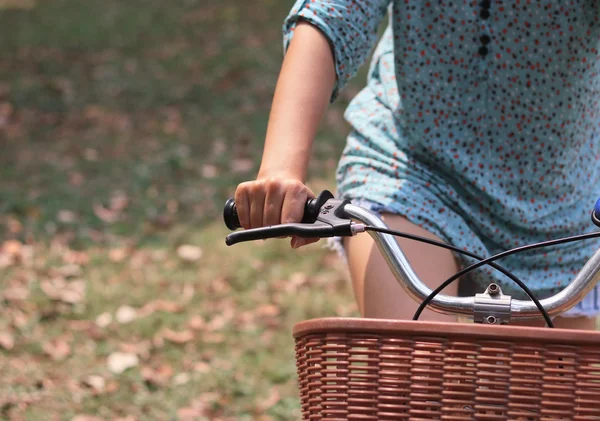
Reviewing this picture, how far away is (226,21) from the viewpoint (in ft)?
35.3

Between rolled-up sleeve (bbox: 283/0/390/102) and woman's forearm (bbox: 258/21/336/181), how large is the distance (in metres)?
0.02

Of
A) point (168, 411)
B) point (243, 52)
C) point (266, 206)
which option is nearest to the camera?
point (266, 206)

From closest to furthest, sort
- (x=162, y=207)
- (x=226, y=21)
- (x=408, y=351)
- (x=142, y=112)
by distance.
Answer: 1. (x=408, y=351)
2. (x=162, y=207)
3. (x=142, y=112)
4. (x=226, y=21)

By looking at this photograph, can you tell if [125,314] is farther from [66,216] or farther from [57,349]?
[66,216]

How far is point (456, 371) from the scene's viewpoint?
1208 mm

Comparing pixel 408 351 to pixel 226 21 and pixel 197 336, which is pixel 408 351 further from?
pixel 226 21

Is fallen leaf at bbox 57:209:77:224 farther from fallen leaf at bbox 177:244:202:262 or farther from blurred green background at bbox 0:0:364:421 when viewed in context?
fallen leaf at bbox 177:244:202:262

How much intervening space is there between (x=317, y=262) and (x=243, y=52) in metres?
4.74

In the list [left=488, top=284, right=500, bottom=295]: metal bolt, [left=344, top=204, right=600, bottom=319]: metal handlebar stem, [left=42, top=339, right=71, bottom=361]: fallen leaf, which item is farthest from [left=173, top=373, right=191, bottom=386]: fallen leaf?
[left=488, top=284, right=500, bottom=295]: metal bolt

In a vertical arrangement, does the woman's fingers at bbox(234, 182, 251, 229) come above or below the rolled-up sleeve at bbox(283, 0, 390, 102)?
below

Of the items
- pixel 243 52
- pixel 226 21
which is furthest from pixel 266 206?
pixel 226 21

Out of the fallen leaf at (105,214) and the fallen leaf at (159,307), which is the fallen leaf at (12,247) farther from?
the fallen leaf at (159,307)

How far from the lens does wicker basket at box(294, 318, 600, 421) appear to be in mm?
1171

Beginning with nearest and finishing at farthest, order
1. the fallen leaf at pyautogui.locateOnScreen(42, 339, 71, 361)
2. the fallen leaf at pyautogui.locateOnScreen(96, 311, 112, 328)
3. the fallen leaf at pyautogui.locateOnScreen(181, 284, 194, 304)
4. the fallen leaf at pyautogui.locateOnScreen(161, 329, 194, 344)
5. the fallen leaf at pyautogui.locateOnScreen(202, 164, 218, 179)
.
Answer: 1. the fallen leaf at pyautogui.locateOnScreen(42, 339, 71, 361)
2. the fallen leaf at pyautogui.locateOnScreen(161, 329, 194, 344)
3. the fallen leaf at pyautogui.locateOnScreen(96, 311, 112, 328)
4. the fallen leaf at pyautogui.locateOnScreen(181, 284, 194, 304)
5. the fallen leaf at pyautogui.locateOnScreen(202, 164, 218, 179)
